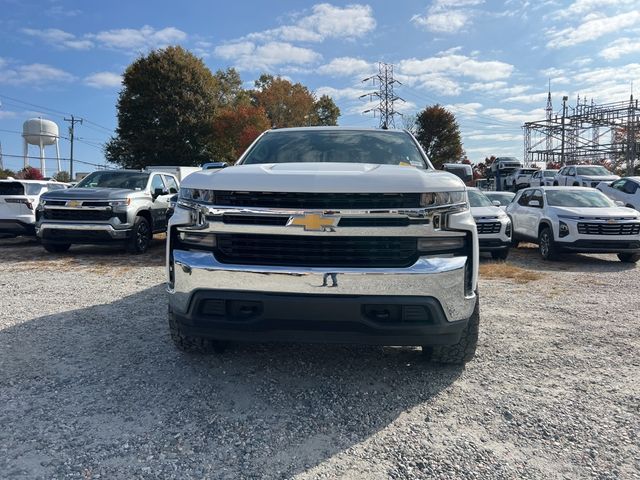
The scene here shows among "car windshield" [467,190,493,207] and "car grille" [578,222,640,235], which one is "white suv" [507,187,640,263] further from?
"car windshield" [467,190,493,207]

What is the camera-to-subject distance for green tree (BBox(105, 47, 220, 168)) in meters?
31.8

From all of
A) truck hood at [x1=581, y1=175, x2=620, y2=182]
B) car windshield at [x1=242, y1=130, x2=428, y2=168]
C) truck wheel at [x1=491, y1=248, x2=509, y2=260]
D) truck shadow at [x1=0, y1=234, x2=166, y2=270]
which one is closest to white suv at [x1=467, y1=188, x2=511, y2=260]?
truck wheel at [x1=491, y1=248, x2=509, y2=260]

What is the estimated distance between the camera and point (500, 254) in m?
9.61

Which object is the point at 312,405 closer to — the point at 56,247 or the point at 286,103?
the point at 56,247

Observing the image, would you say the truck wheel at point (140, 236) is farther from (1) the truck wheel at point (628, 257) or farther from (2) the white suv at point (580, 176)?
(2) the white suv at point (580, 176)

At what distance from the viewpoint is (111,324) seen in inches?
178

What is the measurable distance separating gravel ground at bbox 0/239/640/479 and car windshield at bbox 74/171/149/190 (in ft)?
18.3

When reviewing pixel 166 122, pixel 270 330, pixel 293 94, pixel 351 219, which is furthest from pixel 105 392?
pixel 293 94

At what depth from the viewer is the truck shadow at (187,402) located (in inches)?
90.0

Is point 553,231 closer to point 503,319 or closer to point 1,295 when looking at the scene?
point 503,319

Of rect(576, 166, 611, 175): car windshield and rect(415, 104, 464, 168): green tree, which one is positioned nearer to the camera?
rect(576, 166, 611, 175): car windshield

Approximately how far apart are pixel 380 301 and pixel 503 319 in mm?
2748

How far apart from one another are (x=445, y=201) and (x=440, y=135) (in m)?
47.9

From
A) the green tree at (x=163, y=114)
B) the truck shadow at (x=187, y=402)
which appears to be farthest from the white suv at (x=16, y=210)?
the green tree at (x=163, y=114)
